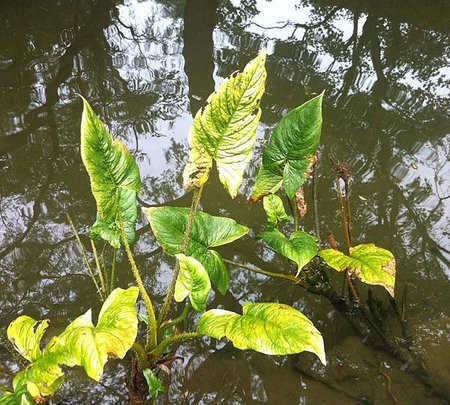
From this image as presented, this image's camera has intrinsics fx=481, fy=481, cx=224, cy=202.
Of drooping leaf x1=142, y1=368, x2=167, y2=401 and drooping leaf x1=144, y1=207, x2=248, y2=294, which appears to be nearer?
drooping leaf x1=142, y1=368, x2=167, y2=401

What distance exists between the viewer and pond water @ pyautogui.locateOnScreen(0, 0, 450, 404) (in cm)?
196

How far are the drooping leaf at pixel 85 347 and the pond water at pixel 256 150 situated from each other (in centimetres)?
57

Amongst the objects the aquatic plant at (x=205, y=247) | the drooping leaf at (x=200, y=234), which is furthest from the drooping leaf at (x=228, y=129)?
the drooping leaf at (x=200, y=234)

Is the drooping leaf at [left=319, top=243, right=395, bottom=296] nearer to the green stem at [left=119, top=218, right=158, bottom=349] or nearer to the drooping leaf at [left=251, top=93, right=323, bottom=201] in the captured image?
the drooping leaf at [left=251, top=93, right=323, bottom=201]

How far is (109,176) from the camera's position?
1551mm

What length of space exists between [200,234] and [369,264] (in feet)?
1.95

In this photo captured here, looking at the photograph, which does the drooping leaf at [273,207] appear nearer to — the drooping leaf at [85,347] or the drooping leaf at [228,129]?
the drooping leaf at [228,129]

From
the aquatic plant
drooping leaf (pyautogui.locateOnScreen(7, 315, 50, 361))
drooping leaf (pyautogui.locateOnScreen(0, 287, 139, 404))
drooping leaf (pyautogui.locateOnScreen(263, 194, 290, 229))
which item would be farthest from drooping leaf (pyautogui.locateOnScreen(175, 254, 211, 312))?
drooping leaf (pyautogui.locateOnScreen(263, 194, 290, 229))

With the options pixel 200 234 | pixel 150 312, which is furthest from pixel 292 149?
pixel 150 312

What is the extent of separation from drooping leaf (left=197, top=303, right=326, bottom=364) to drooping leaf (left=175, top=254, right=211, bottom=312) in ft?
0.26

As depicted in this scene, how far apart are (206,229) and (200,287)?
31 cm

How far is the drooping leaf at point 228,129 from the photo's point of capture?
56.9 inches

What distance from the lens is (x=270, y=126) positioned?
340cm

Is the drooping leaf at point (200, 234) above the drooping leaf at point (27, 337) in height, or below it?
above
